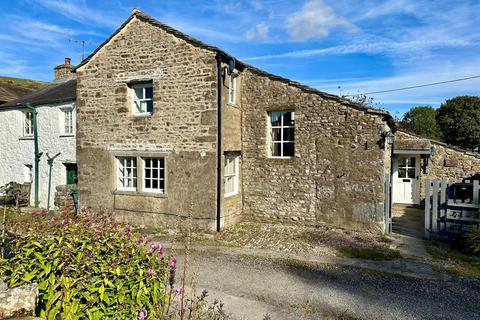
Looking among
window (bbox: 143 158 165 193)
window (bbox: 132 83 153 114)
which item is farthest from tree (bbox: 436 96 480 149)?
window (bbox: 132 83 153 114)

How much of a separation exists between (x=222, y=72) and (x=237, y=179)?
3.78 meters

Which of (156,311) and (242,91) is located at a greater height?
(242,91)

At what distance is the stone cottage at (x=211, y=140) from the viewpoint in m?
10.1

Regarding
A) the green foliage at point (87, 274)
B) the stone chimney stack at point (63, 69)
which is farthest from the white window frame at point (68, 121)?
the green foliage at point (87, 274)

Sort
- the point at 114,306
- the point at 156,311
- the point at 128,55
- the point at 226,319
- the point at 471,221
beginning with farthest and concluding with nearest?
the point at 128,55 → the point at 471,221 → the point at 226,319 → the point at 156,311 → the point at 114,306

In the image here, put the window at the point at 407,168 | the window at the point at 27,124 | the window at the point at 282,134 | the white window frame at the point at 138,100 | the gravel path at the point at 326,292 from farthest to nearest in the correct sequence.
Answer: the window at the point at 27,124
the window at the point at 407,168
the white window frame at the point at 138,100
the window at the point at 282,134
the gravel path at the point at 326,292

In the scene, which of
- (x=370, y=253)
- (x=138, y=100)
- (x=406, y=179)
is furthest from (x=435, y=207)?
(x=138, y=100)

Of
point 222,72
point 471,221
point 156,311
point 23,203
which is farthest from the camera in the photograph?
point 23,203

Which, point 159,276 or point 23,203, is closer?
point 159,276

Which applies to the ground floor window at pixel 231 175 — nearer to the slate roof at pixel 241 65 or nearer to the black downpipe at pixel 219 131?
the black downpipe at pixel 219 131

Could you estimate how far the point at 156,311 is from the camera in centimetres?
380

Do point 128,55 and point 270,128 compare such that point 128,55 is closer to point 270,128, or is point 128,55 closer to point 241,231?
point 270,128

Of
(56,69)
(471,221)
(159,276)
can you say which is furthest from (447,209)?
(56,69)

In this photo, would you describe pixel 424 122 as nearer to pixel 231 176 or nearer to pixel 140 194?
pixel 231 176
